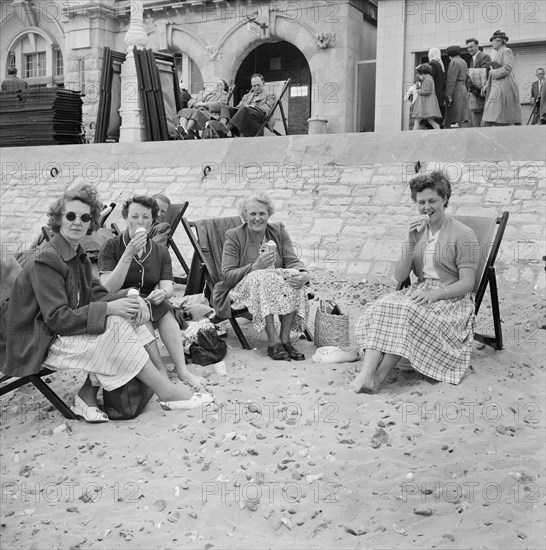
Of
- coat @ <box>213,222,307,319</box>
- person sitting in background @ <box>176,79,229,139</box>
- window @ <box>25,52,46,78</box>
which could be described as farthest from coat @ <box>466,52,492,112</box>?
window @ <box>25,52,46,78</box>

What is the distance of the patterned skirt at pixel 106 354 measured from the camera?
4.16m

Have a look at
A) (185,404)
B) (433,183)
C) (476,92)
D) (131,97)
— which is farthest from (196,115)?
(185,404)

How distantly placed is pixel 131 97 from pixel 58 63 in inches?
387

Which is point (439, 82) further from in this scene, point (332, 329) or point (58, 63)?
point (58, 63)

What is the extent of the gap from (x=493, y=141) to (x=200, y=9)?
12276mm

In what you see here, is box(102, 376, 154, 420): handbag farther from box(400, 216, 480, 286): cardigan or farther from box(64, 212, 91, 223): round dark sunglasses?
box(400, 216, 480, 286): cardigan

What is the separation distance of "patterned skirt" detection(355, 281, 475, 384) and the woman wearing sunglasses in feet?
4.36

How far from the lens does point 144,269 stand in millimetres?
5160

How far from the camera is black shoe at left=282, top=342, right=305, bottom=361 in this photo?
17.7 feet

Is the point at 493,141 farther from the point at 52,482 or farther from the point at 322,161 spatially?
the point at 52,482

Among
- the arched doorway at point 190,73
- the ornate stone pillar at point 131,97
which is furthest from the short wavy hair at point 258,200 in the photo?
the arched doorway at point 190,73

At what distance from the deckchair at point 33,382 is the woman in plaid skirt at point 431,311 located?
5.52 ft

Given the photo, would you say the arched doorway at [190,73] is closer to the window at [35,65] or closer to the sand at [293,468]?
the window at [35,65]

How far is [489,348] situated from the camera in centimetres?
545
